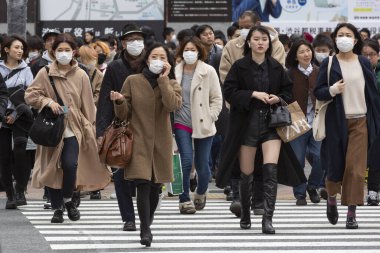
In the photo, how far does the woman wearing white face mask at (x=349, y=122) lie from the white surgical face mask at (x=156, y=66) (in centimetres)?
188

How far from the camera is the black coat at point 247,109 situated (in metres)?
12.1

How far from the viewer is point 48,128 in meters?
12.7

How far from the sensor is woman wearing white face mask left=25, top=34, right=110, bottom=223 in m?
13.0

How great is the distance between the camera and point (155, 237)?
1169 cm

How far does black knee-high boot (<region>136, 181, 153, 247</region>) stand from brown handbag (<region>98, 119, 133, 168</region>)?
0.86ft

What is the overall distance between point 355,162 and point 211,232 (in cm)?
147

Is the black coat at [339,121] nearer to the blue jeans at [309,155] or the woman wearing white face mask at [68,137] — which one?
the woman wearing white face mask at [68,137]

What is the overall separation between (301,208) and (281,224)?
188 cm

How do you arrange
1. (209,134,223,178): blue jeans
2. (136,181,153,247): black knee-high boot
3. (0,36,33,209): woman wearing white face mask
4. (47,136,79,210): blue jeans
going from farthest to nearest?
1. (209,134,223,178): blue jeans
2. (0,36,33,209): woman wearing white face mask
3. (47,136,79,210): blue jeans
4. (136,181,153,247): black knee-high boot

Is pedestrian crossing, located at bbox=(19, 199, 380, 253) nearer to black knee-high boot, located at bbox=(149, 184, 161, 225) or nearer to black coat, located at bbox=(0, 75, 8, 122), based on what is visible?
black knee-high boot, located at bbox=(149, 184, 161, 225)

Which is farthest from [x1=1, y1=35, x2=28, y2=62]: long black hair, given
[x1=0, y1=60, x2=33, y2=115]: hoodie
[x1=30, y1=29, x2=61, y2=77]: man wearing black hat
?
[x1=30, y1=29, x2=61, y2=77]: man wearing black hat

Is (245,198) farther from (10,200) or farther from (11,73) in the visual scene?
(11,73)

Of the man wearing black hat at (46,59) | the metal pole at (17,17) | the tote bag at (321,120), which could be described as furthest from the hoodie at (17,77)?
the metal pole at (17,17)

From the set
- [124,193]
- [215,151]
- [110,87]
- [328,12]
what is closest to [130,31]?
[110,87]
